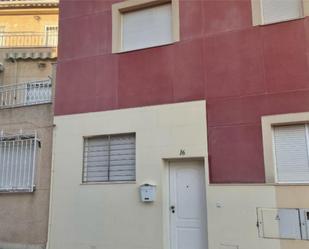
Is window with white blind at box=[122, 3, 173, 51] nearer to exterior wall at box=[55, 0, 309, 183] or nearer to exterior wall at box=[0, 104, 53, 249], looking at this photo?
exterior wall at box=[55, 0, 309, 183]

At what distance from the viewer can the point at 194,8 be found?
7.74 meters

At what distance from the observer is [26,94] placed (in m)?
9.51

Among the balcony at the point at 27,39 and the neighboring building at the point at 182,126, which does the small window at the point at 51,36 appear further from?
the neighboring building at the point at 182,126

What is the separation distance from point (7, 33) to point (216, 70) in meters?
12.5

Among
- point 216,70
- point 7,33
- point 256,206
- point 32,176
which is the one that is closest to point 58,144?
point 32,176

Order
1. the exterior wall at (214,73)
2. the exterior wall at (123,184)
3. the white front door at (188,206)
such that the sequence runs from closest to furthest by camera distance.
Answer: the exterior wall at (214,73), the white front door at (188,206), the exterior wall at (123,184)

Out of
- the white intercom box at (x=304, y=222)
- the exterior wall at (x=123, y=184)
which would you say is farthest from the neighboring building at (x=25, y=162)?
the white intercom box at (x=304, y=222)

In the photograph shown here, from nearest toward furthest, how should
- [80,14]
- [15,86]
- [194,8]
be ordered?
[194,8], [80,14], [15,86]

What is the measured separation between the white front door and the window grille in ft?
12.3

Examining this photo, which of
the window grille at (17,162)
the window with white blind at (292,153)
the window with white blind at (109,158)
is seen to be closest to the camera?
the window with white blind at (292,153)

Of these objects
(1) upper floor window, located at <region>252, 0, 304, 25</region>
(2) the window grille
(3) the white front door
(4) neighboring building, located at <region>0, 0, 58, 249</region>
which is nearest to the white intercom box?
(3) the white front door

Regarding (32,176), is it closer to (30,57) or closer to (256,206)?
(256,206)

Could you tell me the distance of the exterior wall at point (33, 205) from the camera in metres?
8.24

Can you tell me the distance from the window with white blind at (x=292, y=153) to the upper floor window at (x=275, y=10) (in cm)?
228
